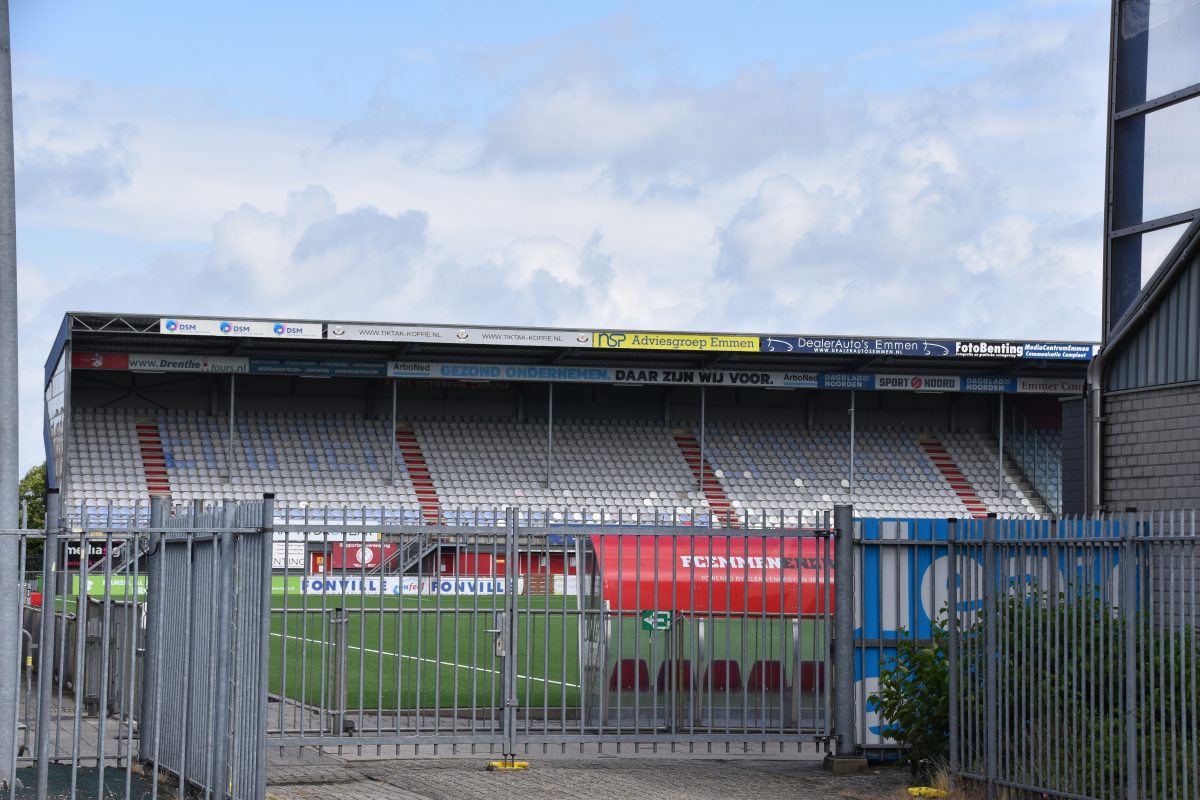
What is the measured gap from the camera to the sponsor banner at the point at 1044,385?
4569 centimetres

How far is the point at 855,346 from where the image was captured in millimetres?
42188

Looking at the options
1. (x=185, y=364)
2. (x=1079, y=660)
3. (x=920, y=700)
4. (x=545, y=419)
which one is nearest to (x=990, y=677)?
(x=1079, y=660)

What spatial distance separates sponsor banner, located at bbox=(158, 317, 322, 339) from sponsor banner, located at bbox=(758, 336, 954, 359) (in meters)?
12.7

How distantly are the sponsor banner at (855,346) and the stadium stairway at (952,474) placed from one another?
5.76 meters

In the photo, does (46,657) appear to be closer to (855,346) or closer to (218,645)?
(218,645)

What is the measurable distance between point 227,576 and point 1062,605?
5561 millimetres

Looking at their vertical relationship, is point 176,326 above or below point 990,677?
above

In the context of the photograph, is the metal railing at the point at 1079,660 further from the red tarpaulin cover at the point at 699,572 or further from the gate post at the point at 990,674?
the red tarpaulin cover at the point at 699,572

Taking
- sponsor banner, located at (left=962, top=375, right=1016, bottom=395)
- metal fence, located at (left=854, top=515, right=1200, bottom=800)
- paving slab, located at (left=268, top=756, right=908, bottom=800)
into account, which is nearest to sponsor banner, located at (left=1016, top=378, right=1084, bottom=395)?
sponsor banner, located at (left=962, top=375, right=1016, bottom=395)

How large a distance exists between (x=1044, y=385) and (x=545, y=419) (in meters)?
15.9

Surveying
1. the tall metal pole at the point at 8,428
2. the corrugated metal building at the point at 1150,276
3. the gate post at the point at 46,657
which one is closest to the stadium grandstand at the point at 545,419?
the corrugated metal building at the point at 1150,276

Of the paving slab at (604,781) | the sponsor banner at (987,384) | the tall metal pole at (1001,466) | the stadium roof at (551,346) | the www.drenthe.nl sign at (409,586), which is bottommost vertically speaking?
the paving slab at (604,781)

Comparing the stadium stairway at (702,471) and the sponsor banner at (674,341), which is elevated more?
the sponsor banner at (674,341)

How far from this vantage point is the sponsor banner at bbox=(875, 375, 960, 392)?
45156mm
